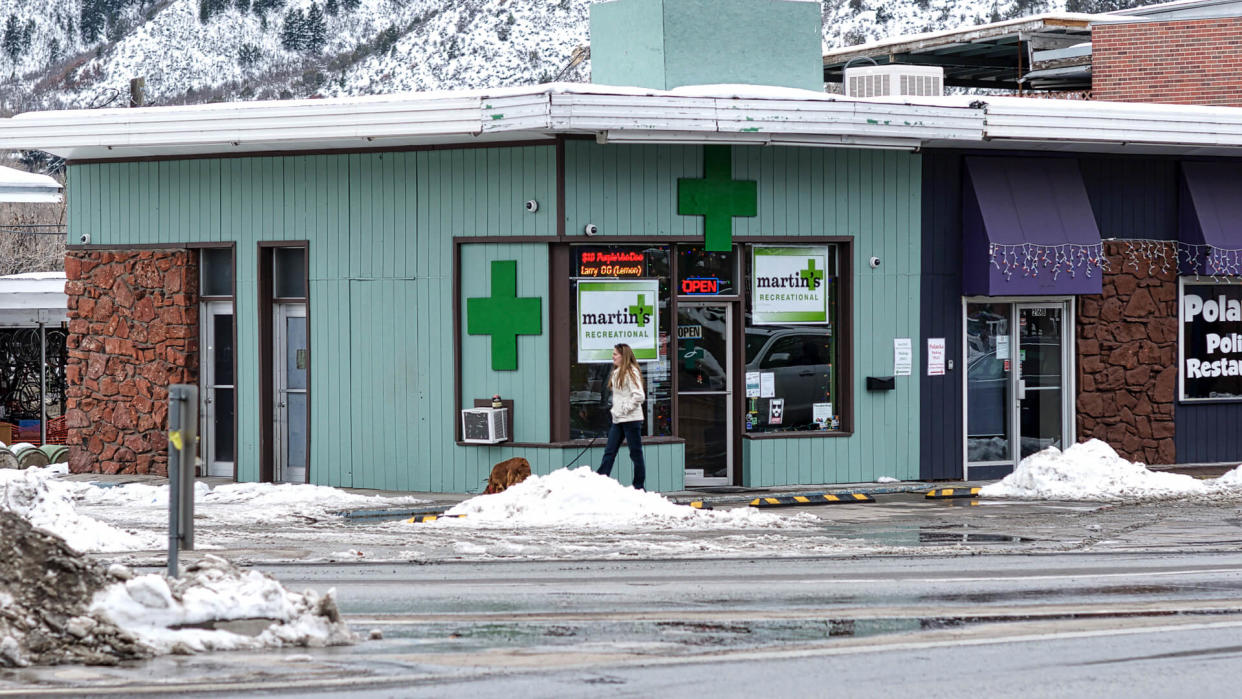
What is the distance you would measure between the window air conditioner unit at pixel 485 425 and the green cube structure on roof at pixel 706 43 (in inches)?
176

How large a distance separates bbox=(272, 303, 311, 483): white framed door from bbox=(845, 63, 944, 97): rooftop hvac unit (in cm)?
778

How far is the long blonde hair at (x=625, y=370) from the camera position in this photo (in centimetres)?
1647


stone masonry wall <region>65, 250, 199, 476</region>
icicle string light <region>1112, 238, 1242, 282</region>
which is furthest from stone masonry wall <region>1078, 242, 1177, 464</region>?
stone masonry wall <region>65, 250, 199, 476</region>

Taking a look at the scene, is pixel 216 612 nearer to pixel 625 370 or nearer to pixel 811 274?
pixel 625 370

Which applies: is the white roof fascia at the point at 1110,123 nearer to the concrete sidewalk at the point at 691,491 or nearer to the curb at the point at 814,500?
the concrete sidewalk at the point at 691,491

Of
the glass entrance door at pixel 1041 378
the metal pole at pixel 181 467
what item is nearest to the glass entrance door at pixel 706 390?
the glass entrance door at pixel 1041 378

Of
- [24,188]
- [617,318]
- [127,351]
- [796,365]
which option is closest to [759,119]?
[617,318]

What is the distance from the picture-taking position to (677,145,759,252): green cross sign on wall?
17.6 metres

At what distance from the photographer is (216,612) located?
8.52 meters

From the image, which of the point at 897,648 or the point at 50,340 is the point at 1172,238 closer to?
the point at 897,648

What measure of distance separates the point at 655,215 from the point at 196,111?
17.7ft

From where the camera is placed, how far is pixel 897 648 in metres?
8.46

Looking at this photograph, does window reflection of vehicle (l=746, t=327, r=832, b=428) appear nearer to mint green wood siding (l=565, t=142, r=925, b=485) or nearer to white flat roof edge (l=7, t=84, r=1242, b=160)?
mint green wood siding (l=565, t=142, r=925, b=485)

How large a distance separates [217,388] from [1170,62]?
14.8 meters
